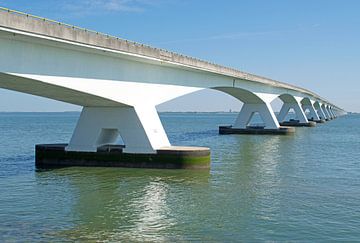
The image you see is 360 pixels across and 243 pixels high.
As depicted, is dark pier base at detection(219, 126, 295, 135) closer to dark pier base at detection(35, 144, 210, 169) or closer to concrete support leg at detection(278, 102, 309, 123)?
concrete support leg at detection(278, 102, 309, 123)

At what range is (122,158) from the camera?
2850 cm

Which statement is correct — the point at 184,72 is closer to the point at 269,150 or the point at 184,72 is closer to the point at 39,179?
the point at 269,150

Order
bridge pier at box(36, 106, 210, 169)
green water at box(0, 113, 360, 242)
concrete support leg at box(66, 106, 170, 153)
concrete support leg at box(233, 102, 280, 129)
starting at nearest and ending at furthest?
green water at box(0, 113, 360, 242) < bridge pier at box(36, 106, 210, 169) < concrete support leg at box(66, 106, 170, 153) < concrete support leg at box(233, 102, 280, 129)

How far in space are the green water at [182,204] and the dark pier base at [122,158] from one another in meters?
0.79

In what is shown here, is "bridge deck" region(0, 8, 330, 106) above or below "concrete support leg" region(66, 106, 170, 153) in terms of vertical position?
above

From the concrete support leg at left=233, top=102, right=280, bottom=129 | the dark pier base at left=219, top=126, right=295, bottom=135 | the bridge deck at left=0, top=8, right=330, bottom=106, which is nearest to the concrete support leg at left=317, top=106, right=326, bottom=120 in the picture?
the dark pier base at left=219, top=126, right=295, bottom=135

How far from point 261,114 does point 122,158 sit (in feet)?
125

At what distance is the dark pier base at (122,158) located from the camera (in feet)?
90.1

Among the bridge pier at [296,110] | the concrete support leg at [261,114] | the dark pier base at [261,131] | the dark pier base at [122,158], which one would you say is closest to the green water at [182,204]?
the dark pier base at [122,158]

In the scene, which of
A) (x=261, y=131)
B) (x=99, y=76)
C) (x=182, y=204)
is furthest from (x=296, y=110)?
(x=182, y=204)

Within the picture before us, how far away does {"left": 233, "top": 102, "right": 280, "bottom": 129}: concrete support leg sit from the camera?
63.2 m

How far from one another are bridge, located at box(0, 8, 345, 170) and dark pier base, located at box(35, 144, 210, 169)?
1.40 ft

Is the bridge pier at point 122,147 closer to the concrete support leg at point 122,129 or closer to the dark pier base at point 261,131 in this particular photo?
the concrete support leg at point 122,129

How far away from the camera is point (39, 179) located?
24.7 meters
